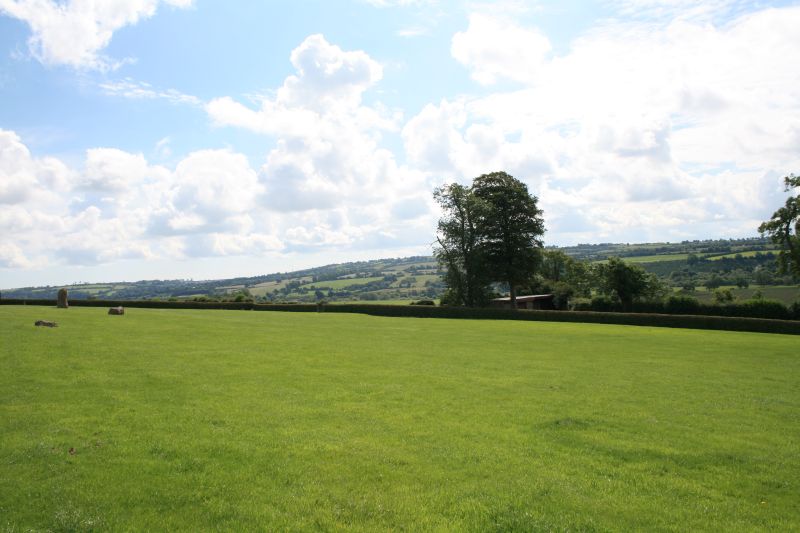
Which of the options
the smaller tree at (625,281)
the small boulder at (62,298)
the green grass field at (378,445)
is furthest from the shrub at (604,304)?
the small boulder at (62,298)

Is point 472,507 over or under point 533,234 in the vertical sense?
under

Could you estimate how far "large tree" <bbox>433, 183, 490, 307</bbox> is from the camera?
62.3 meters

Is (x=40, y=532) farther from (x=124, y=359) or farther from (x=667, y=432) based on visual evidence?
(x=124, y=359)

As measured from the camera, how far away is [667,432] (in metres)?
11.1

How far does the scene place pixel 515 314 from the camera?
177 feet

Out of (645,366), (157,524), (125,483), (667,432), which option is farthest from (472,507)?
(645,366)

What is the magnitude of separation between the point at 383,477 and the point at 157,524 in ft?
10.7

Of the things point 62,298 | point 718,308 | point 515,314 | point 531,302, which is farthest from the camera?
point 531,302

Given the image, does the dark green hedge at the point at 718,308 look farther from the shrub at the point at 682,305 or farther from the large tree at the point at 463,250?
the large tree at the point at 463,250

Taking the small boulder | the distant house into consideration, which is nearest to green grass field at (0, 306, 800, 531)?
the small boulder

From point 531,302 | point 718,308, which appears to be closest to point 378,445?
point 718,308

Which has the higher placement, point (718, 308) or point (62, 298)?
point (62, 298)

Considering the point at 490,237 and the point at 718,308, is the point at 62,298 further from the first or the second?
the point at 718,308

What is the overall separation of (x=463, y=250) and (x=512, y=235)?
6.33m
